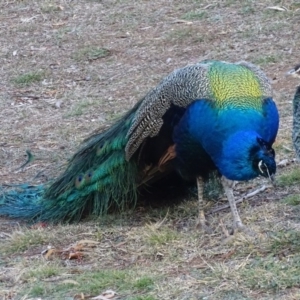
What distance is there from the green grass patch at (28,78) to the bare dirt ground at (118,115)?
19 millimetres

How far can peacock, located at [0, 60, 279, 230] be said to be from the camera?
4.57 metres

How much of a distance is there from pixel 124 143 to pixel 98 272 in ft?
4.02

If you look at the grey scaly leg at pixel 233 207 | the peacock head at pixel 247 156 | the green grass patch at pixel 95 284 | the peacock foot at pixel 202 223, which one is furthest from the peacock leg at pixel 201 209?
the green grass patch at pixel 95 284

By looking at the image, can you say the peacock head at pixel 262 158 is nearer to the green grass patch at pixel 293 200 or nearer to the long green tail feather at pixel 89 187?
the green grass patch at pixel 293 200

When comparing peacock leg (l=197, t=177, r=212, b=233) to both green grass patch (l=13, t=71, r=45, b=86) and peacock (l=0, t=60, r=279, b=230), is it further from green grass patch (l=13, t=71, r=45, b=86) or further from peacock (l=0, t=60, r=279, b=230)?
green grass patch (l=13, t=71, r=45, b=86)

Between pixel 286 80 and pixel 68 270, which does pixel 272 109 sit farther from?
pixel 286 80

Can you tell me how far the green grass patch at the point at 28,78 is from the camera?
8.79m

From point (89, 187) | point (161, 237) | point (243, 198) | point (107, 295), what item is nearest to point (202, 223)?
point (161, 237)

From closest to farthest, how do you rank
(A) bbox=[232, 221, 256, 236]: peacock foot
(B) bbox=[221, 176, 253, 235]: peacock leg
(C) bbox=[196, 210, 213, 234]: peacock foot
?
1. (A) bbox=[232, 221, 256, 236]: peacock foot
2. (B) bbox=[221, 176, 253, 235]: peacock leg
3. (C) bbox=[196, 210, 213, 234]: peacock foot

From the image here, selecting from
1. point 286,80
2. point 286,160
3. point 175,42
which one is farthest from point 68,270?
point 175,42

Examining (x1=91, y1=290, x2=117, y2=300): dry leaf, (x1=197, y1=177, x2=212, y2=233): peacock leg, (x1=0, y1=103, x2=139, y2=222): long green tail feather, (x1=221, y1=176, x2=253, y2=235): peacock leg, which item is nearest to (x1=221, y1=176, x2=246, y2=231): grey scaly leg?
(x1=221, y1=176, x2=253, y2=235): peacock leg

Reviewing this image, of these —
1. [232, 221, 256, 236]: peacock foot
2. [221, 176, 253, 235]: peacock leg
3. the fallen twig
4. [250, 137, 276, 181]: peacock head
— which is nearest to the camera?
[250, 137, 276, 181]: peacock head

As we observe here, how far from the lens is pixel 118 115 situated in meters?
7.62

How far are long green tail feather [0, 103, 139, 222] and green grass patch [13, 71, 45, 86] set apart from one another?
2.90 metres
